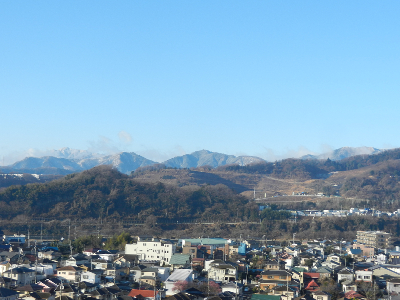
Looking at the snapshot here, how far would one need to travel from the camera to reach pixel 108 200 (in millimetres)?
30594

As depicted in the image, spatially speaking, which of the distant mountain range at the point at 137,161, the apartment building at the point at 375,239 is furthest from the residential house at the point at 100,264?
the distant mountain range at the point at 137,161

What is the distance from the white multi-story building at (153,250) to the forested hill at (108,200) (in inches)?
423

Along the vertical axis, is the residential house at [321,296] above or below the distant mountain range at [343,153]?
below

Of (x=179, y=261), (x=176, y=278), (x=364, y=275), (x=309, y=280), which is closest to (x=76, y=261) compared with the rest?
(x=179, y=261)

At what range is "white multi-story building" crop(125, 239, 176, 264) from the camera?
1770 cm

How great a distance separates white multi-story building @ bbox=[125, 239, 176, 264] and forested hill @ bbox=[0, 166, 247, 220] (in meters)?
10.8

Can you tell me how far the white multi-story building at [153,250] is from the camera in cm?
1770

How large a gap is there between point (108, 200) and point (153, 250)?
→ 43.1ft

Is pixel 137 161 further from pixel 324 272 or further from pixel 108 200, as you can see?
pixel 324 272

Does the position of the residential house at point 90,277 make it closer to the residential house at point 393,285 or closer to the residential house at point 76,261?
the residential house at point 76,261

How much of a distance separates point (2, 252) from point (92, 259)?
9.66 feet

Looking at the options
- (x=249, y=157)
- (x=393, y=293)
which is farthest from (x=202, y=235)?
(x=249, y=157)

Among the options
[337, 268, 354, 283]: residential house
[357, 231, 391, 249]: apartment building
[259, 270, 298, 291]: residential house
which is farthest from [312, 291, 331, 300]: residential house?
[357, 231, 391, 249]: apartment building

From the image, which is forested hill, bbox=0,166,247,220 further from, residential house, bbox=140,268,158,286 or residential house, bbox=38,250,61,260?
residential house, bbox=140,268,158,286
